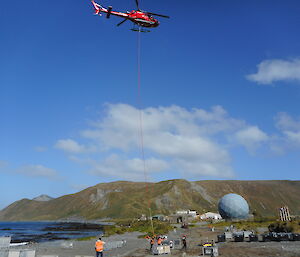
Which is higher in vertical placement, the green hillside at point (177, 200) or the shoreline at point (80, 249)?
the green hillside at point (177, 200)

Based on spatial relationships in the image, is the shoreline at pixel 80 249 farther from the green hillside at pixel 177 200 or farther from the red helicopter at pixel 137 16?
the green hillside at pixel 177 200

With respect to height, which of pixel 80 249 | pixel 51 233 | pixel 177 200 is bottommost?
pixel 51 233

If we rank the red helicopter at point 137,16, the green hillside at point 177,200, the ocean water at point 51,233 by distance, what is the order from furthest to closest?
the green hillside at point 177,200 < the ocean water at point 51,233 < the red helicopter at point 137,16

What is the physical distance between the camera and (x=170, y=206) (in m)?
162

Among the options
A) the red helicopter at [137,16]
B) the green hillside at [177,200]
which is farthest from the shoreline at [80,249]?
the green hillside at [177,200]

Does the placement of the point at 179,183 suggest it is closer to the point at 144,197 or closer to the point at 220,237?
the point at 144,197

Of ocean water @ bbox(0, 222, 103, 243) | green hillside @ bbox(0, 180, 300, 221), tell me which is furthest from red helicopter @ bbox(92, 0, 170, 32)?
green hillside @ bbox(0, 180, 300, 221)

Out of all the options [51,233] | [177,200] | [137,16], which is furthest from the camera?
[177,200]

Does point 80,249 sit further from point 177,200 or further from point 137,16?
point 177,200

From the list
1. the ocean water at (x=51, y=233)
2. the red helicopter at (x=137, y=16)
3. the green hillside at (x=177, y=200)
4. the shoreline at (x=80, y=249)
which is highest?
the red helicopter at (x=137, y=16)

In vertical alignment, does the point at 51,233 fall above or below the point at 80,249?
below

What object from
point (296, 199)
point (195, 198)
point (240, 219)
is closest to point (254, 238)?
point (240, 219)

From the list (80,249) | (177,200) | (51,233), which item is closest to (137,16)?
(80,249)

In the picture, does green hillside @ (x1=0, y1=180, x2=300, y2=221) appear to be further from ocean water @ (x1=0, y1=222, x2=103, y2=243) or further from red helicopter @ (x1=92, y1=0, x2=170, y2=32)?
red helicopter @ (x1=92, y1=0, x2=170, y2=32)
